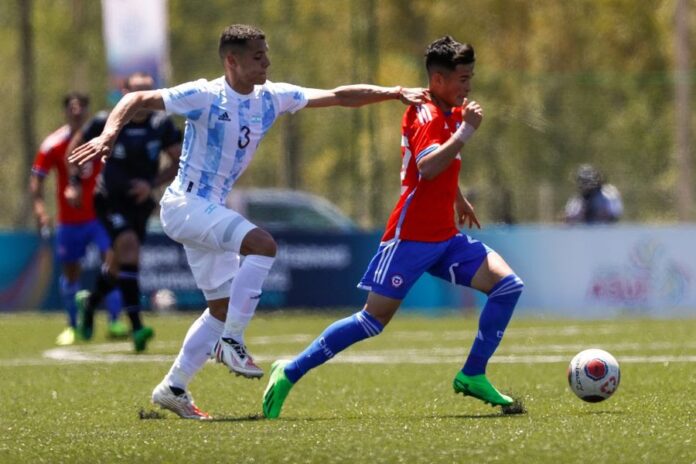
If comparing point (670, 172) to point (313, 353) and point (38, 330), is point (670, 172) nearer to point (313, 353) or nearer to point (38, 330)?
point (38, 330)

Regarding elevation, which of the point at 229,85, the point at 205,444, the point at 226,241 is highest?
the point at 229,85

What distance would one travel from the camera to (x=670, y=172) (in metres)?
26.2

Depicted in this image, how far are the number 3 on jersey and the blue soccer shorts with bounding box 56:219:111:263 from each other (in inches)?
300

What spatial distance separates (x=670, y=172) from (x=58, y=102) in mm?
11986

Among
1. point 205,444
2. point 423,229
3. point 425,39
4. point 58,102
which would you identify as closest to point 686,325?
point 423,229

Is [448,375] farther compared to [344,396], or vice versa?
[448,375]

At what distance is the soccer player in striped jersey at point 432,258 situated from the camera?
8305mm

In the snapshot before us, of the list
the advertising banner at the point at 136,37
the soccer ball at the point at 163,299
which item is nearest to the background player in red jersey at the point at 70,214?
the soccer ball at the point at 163,299

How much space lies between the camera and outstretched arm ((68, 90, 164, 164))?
7.77 meters

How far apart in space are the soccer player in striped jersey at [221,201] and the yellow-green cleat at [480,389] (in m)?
1.19

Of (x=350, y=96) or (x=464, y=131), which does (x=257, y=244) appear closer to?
(x=350, y=96)

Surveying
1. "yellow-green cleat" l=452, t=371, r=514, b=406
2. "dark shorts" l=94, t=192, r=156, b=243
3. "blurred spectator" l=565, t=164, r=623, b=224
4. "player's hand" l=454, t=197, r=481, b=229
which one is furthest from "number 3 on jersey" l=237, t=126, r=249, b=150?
"blurred spectator" l=565, t=164, r=623, b=224

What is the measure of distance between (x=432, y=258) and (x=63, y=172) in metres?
8.31

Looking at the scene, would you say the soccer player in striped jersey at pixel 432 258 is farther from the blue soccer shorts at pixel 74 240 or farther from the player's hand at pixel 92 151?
the blue soccer shorts at pixel 74 240
